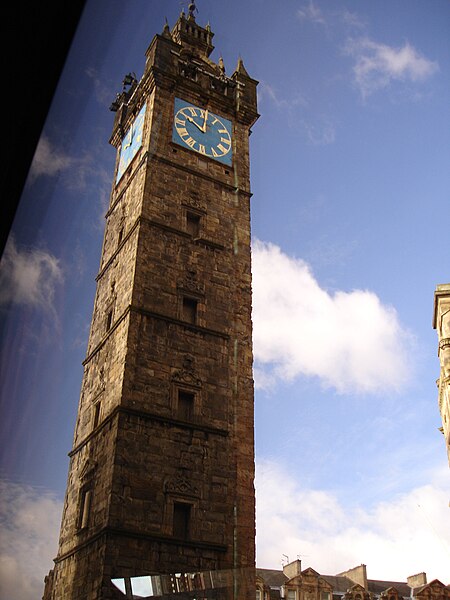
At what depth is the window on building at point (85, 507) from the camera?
17688 millimetres

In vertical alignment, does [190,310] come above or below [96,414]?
above

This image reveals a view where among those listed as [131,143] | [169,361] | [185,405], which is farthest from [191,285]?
[131,143]

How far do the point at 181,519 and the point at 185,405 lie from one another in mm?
3394

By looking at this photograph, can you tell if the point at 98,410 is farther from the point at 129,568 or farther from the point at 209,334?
the point at 129,568

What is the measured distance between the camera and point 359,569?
32594 millimetres

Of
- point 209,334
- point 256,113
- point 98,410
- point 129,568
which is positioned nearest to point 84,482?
point 98,410

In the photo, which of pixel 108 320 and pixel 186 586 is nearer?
pixel 186 586

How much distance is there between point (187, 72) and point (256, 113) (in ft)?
11.5

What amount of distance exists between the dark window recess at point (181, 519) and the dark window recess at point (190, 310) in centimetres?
598

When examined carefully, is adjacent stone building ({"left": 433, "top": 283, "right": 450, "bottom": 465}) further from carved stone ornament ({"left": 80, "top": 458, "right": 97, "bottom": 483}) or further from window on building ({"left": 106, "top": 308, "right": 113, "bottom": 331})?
window on building ({"left": 106, "top": 308, "right": 113, "bottom": 331})

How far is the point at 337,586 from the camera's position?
3186 cm

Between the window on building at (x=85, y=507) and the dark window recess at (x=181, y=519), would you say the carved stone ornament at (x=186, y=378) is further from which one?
the window on building at (x=85, y=507)

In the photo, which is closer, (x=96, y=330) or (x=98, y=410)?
(x=98, y=410)

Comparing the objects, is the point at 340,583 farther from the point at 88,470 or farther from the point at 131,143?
the point at 131,143
